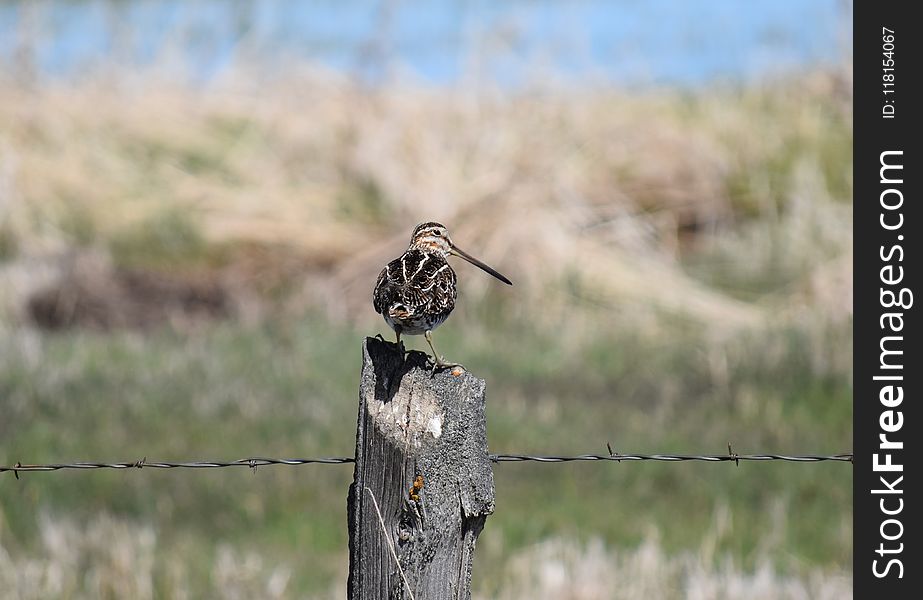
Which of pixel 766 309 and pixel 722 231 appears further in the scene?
pixel 722 231

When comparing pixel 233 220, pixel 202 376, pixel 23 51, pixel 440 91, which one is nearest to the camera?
pixel 202 376

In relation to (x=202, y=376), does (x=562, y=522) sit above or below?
below

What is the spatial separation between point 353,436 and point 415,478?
5839 mm

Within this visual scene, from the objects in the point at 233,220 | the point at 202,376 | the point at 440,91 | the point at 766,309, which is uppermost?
the point at 440,91

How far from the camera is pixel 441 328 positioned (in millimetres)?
13297

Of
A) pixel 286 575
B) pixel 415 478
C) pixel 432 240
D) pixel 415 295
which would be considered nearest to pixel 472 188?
pixel 286 575

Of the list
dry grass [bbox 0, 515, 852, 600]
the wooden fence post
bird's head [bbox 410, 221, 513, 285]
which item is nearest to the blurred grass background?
dry grass [bbox 0, 515, 852, 600]

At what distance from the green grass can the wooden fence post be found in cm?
319

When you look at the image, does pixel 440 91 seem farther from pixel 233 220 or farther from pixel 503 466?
pixel 503 466

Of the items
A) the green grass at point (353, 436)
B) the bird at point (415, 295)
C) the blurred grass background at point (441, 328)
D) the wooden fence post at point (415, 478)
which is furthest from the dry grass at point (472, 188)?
the wooden fence post at point (415, 478)

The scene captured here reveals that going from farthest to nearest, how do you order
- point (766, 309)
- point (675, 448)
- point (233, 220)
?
1. point (233, 220)
2. point (766, 309)
3. point (675, 448)
